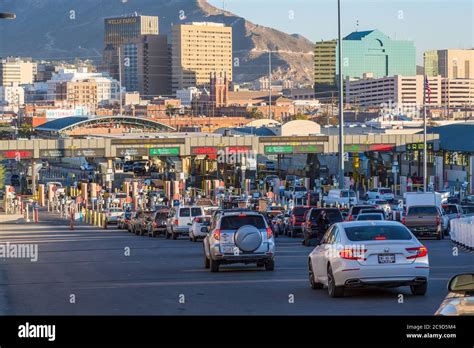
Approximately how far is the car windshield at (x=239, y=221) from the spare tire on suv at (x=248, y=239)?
916 mm

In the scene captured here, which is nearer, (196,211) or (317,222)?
(317,222)

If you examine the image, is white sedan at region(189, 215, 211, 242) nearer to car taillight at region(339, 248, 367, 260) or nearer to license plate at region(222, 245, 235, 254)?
license plate at region(222, 245, 235, 254)

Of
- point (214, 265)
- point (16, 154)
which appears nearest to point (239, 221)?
point (214, 265)

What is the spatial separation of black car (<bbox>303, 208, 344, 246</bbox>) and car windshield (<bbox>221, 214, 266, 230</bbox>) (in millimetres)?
10289

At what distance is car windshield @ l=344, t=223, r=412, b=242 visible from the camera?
1983cm

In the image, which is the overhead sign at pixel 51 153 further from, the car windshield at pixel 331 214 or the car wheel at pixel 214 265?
the car wheel at pixel 214 265

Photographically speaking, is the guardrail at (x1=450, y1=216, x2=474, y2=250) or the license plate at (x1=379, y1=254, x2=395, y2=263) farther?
the guardrail at (x1=450, y1=216, x2=474, y2=250)

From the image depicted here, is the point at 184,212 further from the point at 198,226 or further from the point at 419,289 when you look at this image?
the point at 419,289

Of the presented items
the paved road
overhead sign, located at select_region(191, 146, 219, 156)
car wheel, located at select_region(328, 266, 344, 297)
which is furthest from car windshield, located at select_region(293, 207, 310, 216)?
overhead sign, located at select_region(191, 146, 219, 156)

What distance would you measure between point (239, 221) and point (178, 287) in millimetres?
5084

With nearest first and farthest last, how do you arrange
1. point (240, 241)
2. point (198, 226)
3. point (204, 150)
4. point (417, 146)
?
point (240, 241)
point (198, 226)
point (417, 146)
point (204, 150)

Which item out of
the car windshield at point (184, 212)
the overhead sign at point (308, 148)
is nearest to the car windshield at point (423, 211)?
the car windshield at point (184, 212)

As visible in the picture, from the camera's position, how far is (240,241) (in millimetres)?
26812

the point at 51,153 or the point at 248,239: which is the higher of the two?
the point at 51,153
